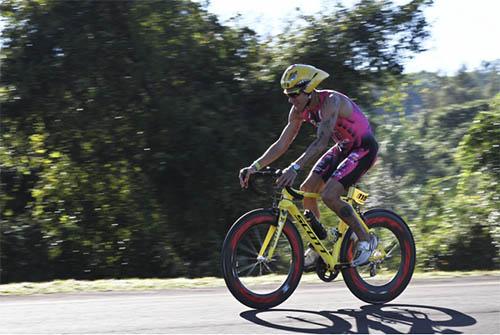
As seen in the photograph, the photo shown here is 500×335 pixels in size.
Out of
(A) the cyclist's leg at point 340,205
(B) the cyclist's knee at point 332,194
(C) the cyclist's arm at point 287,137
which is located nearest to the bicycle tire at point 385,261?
(A) the cyclist's leg at point 340,205

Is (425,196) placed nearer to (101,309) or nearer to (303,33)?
(303,33)

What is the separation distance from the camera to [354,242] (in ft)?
23.0

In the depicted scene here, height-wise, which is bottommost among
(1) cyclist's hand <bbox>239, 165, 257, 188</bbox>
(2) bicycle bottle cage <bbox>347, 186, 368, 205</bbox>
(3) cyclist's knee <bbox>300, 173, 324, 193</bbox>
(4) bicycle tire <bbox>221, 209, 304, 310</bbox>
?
(4) bicycle tire <bbox>221, 209, 304, 310</bbox>

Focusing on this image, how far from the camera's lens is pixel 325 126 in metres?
6.67

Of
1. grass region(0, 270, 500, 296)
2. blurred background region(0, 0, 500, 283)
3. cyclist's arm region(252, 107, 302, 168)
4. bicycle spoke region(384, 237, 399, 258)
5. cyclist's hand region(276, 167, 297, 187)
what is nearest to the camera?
cyclist's hand region(276, 167, 297, 187)

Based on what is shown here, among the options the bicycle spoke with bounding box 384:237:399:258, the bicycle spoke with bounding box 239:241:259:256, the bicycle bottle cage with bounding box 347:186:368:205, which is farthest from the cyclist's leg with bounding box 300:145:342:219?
the bicycle spoke with bounding box 384:237:399:258

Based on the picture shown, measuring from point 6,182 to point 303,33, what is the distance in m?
6.82

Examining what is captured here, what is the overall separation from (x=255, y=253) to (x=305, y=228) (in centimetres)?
52

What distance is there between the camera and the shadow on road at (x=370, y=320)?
5848 mm

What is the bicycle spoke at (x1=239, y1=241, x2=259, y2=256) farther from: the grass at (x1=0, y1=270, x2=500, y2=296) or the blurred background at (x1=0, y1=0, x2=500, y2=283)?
the blurred background at (x1=0, y1=0, x2=500, y2=283)

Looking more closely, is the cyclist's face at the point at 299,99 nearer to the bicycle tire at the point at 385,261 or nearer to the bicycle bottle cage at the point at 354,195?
the bicycle bottle cage at the point at 354,195

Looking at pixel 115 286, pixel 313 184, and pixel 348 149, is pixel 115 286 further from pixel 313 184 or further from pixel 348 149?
pixel 348 149

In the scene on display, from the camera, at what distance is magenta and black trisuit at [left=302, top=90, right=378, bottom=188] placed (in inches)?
270

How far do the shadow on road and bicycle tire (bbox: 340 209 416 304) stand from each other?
245 mm
